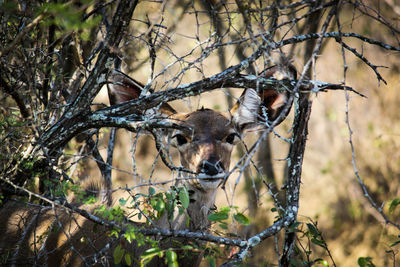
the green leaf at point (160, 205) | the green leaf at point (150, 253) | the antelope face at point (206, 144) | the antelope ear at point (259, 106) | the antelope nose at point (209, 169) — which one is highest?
the antelope ear at point (259, 106)

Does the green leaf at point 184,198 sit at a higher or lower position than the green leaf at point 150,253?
higher

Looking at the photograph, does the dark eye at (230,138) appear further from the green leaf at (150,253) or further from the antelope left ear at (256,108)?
the green leaf at (150,253)

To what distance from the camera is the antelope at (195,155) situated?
3.83 m

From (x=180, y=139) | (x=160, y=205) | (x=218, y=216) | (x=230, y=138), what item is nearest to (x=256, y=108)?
(x=230, y=138)

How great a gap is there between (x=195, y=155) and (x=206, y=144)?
153 millimetres

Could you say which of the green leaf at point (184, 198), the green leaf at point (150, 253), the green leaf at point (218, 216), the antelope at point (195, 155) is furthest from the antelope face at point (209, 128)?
the green leaf at point (150, 253)

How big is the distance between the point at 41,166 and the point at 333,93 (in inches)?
244

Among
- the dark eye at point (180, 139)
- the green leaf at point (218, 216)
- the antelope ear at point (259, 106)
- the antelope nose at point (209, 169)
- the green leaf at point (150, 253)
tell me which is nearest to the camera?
the green leaf at point (150, 253)

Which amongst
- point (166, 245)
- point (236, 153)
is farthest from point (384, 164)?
point (166, 245)

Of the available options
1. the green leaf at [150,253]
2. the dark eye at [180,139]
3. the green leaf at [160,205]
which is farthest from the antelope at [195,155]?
the green leaf at [150,253]

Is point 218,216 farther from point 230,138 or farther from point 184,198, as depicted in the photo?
point 230,138

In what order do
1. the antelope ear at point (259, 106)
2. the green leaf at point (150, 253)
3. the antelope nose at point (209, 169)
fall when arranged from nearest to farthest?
1. the green leaf at point (150, 253)
2. the antelope nose at point (209, 169)
3. the antelope ear at point (259, 106)

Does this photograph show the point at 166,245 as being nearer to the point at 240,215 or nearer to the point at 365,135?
the point at 240,215

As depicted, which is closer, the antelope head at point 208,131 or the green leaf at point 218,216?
the green leaf at point 218,216
